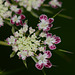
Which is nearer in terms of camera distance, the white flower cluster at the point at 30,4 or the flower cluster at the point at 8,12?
the flower cluster at the point at 8,12

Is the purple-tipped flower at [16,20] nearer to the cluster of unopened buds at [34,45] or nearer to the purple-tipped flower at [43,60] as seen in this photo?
the cluster of unopened buds at [34,45]

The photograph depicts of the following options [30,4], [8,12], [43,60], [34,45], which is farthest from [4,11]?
[43,60]

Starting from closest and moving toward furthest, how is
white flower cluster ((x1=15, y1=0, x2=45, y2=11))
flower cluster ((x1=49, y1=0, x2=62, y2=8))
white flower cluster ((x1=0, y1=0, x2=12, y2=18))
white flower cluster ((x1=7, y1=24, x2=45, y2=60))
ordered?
white flower cluster ((x1=7, y1=24, x2=45, y2=60)) → white flower cluster ((x1=0, y1=0, x2=12, y2=18)) → white flower cluster ((x1=15, y1=0, x2=45, y2=11)) → flower cluster ((x1=49, y1=0, x2=62, y2=8))

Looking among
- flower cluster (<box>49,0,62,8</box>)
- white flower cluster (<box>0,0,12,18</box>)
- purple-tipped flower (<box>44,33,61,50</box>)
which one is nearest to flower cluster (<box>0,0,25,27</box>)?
white flower cluster (<box>0,0,12,18</box>)

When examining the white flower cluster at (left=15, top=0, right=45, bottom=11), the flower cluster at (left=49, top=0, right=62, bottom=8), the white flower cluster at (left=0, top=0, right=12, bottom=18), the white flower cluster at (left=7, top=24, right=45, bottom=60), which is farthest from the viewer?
the flower cluster at (left=49, top=0, right=62, bottom=8)

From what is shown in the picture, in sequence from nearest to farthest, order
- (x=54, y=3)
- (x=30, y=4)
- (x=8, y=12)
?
(x=8, y=12) < (x=30, y=4) < (x=54, y=3)

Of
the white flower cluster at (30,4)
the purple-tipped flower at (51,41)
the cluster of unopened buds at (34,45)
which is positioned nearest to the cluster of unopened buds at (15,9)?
the white flower cluster at (30,4)

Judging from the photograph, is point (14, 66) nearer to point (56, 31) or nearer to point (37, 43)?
point (37, 43)

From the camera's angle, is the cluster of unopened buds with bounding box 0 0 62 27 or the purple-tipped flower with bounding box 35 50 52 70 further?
the cluster of unopened buds with bounding box 0 0 62 27

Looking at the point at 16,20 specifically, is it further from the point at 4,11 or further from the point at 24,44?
the point at 24,44

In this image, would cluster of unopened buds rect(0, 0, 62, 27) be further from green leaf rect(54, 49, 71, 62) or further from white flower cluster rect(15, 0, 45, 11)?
green leaf rect(54, 49, 71, 62)

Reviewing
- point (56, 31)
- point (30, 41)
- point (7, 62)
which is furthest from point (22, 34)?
point (56, 31)
